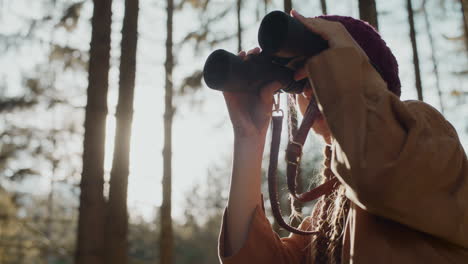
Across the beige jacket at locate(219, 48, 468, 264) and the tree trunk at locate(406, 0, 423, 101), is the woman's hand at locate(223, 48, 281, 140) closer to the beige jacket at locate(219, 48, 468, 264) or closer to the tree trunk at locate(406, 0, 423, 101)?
the beige jacket at locate(219, 48, 468, 264)

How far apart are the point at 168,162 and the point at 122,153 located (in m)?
2.75

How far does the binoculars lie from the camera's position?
44.3 inches

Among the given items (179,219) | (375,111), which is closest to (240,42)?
(375,111)

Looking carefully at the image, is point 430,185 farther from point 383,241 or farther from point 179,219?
point 179,219

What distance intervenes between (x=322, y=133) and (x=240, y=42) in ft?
18.0

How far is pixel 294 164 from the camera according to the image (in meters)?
1.27

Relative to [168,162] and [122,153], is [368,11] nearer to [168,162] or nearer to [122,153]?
[122,153]

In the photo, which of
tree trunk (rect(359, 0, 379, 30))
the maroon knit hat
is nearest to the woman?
the maroon knit hat

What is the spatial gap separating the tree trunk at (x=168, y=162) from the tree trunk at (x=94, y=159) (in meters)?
3.34

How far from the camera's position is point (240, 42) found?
664 centimetres

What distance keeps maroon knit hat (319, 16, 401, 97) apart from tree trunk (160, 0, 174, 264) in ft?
19.1

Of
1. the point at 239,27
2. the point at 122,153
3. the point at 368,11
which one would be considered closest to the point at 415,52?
the point at 239,27

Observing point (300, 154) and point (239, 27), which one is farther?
point (239, 27)

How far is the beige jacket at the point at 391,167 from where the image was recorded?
890 mm
